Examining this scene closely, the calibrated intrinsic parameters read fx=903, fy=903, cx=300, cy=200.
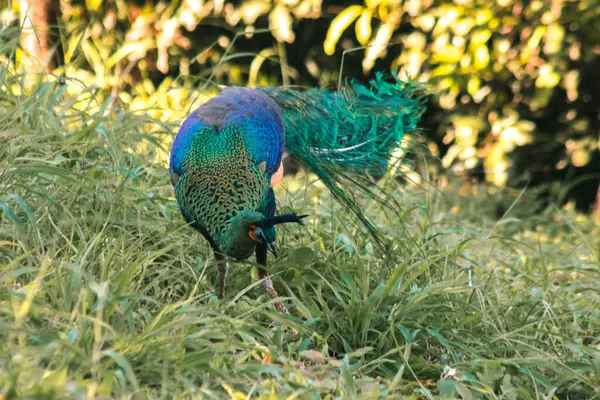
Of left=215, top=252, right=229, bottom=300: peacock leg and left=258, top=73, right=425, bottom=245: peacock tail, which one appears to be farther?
left=258, top=73, right=425, bottom=245: peacock tail

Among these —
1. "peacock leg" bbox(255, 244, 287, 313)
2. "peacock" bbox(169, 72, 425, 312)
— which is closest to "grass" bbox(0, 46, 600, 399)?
"peacock leg" bbox(255, 244, 287, 313)

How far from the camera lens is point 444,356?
3576mm

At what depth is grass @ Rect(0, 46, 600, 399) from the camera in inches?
108

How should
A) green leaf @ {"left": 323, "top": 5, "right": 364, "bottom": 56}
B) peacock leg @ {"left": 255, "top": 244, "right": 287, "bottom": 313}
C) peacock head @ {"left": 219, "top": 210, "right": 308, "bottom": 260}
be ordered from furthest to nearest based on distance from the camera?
1. green leaf @ {"left": 323, "top": 5, "right": 364, "bottom": 56}
2. peacock leg @ {"left": 255, "top": 244, "right": 287, "bottom": 313}
3. peacock head @ {"left": 219, "top": 210, "right": 308, "bottom": 260}

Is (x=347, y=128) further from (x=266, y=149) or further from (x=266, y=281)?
(x=266, y=281)

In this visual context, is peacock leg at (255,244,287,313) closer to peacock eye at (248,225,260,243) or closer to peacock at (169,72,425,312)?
peacock at (169,72,425,312)

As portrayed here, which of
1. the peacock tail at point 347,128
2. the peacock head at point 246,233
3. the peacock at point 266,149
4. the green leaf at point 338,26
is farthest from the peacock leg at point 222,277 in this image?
the green leaf at point 338,26

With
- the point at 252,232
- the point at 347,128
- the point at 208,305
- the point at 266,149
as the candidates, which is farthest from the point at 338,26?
the point at 208,305

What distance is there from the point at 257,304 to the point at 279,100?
1166 mm

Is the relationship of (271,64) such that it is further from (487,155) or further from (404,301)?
(404,301)

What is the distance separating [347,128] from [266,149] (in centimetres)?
65

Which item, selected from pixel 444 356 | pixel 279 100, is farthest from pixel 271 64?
pixel 444 356

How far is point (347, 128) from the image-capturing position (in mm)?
4395

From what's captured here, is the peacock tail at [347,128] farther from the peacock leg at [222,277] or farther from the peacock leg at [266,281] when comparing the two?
the peacock leg at [222,277]
